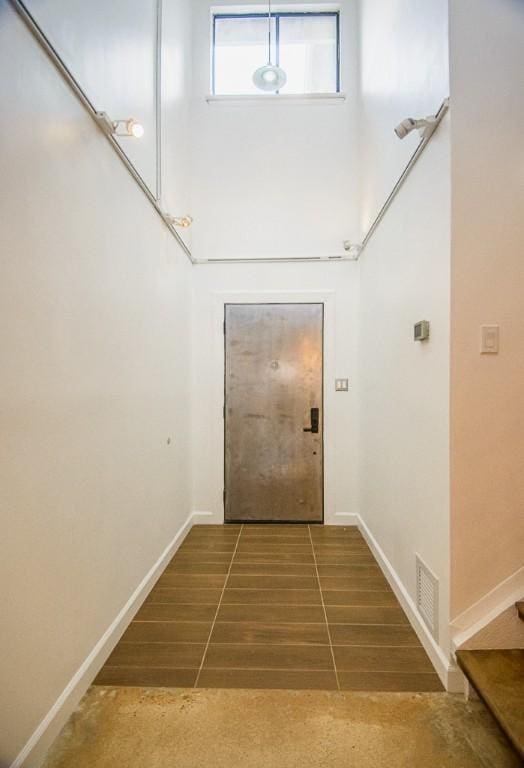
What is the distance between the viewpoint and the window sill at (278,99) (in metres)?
3.90

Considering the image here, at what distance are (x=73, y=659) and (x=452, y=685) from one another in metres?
1.54

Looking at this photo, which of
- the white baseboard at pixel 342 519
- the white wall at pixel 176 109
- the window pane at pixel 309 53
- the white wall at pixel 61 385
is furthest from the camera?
the window pane at pixel 309 53

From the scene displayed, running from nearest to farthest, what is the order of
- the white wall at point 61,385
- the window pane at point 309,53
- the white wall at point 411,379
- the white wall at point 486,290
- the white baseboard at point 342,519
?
the white wall at point 61,385
the white wall at point 486,290
the white wall at point 411,379
the white baseboard at point 342,519
the window pane at point 309,53

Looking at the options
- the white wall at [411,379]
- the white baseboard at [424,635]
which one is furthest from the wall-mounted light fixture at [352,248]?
the white baseboard at [424,635]

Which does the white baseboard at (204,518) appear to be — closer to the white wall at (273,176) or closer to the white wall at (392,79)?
the white wall at (273,176)

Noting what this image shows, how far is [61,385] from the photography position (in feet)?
5.20

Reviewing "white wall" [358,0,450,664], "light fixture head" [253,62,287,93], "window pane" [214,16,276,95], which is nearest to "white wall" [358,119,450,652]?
"white wall" [358,0,450,664]

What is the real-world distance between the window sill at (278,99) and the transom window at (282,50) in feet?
0.53

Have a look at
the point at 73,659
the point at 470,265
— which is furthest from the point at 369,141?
the point at 73,659

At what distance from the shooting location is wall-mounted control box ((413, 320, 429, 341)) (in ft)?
6.53

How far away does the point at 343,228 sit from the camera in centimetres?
387

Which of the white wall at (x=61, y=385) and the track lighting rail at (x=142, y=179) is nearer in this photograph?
the white wall at (x=61, y=385)

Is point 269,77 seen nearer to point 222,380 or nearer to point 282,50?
point 282,50

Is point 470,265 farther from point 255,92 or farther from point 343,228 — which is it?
point 255,92
